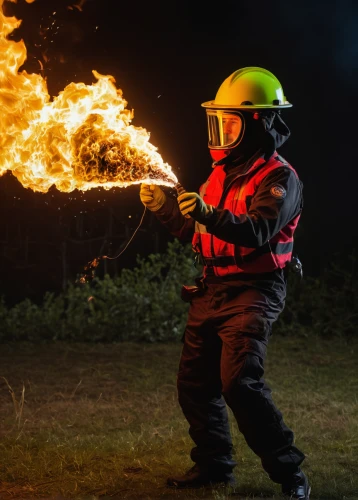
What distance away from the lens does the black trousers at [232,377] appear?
15.8 feet

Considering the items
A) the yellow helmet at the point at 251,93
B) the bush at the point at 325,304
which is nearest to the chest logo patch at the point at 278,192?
the yellow helmet at the point at 251,93

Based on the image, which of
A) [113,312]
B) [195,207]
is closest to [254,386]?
[195,207]

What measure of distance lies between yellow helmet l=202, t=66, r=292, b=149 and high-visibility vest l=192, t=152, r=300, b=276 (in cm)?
21

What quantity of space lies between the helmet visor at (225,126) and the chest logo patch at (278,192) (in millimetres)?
428

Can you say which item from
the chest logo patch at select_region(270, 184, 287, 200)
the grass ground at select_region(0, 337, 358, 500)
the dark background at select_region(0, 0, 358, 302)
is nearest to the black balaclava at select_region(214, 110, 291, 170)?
the chest logo patch at select_region(270, 184, 287, 200)

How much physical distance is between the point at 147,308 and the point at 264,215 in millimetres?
6058

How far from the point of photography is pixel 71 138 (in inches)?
226

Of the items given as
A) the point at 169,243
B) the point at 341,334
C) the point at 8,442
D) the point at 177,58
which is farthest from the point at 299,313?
the point at 8,442

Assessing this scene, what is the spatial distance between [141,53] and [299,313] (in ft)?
11.7

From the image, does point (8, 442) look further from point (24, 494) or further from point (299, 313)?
point (299, 313)

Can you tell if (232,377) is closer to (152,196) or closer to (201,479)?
(201,479)

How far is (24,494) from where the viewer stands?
5.24m

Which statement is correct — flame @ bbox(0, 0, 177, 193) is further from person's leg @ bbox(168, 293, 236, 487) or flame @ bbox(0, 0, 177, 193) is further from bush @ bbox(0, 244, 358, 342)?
bush @ bbox(0, 244, 358, 342)

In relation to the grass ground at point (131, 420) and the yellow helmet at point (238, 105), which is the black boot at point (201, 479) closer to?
the grass ground at point (131, 420)
